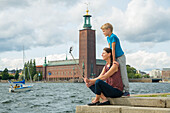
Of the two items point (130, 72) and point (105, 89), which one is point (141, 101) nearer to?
point (105, 89)

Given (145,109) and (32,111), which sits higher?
(145,109)

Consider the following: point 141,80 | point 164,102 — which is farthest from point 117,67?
point 141,80

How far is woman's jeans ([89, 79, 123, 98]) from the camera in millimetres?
5109

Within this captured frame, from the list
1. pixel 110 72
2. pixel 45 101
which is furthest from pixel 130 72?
pixel 110 72

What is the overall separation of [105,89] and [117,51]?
2.82 feet

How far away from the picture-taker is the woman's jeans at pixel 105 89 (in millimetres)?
5109

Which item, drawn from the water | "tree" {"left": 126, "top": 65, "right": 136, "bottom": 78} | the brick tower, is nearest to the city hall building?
the brick tower

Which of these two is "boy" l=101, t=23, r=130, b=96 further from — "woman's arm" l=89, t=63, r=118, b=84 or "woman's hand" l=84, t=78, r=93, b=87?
"woman's hand" l=84, t=78, r=93, b=87

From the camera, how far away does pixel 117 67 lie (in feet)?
17.4

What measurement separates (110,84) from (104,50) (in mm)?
704

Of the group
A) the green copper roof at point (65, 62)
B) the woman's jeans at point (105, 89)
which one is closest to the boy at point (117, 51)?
the woman's jeans at point (105, 89)

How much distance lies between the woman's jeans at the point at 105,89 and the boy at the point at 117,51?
0.98 ft

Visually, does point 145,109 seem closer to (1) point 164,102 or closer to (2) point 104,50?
(1) point 164,102

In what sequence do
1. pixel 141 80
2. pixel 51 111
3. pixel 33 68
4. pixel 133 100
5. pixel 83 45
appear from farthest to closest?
pixel 141 80, pixel 33 68, pixel 83 45, pixel 51 111, pixel 133 100
